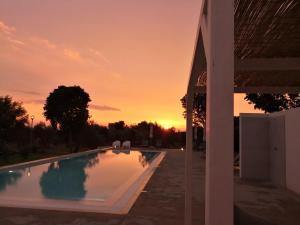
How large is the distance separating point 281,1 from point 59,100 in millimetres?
24243

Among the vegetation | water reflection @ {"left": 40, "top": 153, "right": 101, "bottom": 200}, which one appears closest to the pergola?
water reflection @ {"left": 40, "top": 153, "right": 101, "bottom": 200}

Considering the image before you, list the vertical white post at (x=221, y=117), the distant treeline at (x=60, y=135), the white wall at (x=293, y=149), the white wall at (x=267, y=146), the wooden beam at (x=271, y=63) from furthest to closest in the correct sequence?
A: the distant treeline at (x=60, y=135)
the white wall at (x=267, y=146)
the white wall at (x=293, y=149)
the wooden beam at (x=271, y=63)
the vertical white post at (x=221, y=117)

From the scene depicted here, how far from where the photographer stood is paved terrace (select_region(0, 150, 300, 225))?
489 centimetres

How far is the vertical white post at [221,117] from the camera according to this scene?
1.27 metres

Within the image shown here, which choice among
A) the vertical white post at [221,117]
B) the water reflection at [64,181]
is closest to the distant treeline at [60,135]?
the water reflection at [64,181]

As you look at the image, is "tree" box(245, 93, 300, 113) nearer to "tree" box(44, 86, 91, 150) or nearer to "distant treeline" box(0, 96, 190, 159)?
"distant treeline" box(0, 96, 190, 159)

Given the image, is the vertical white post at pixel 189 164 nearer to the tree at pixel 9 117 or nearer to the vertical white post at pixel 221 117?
the vertical white post at pixel 221 117

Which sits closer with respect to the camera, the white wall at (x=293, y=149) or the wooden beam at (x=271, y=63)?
the wooden beam at (x=271, y=63)

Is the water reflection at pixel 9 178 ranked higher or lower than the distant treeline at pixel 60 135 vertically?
lower

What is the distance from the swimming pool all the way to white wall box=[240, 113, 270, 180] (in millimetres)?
3331

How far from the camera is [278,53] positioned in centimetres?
445

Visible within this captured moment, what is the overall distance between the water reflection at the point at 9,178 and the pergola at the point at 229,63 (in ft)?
21.6

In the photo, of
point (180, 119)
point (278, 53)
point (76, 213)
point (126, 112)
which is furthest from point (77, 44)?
point (126, 112)

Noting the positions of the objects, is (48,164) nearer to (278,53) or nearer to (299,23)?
(278,53)
